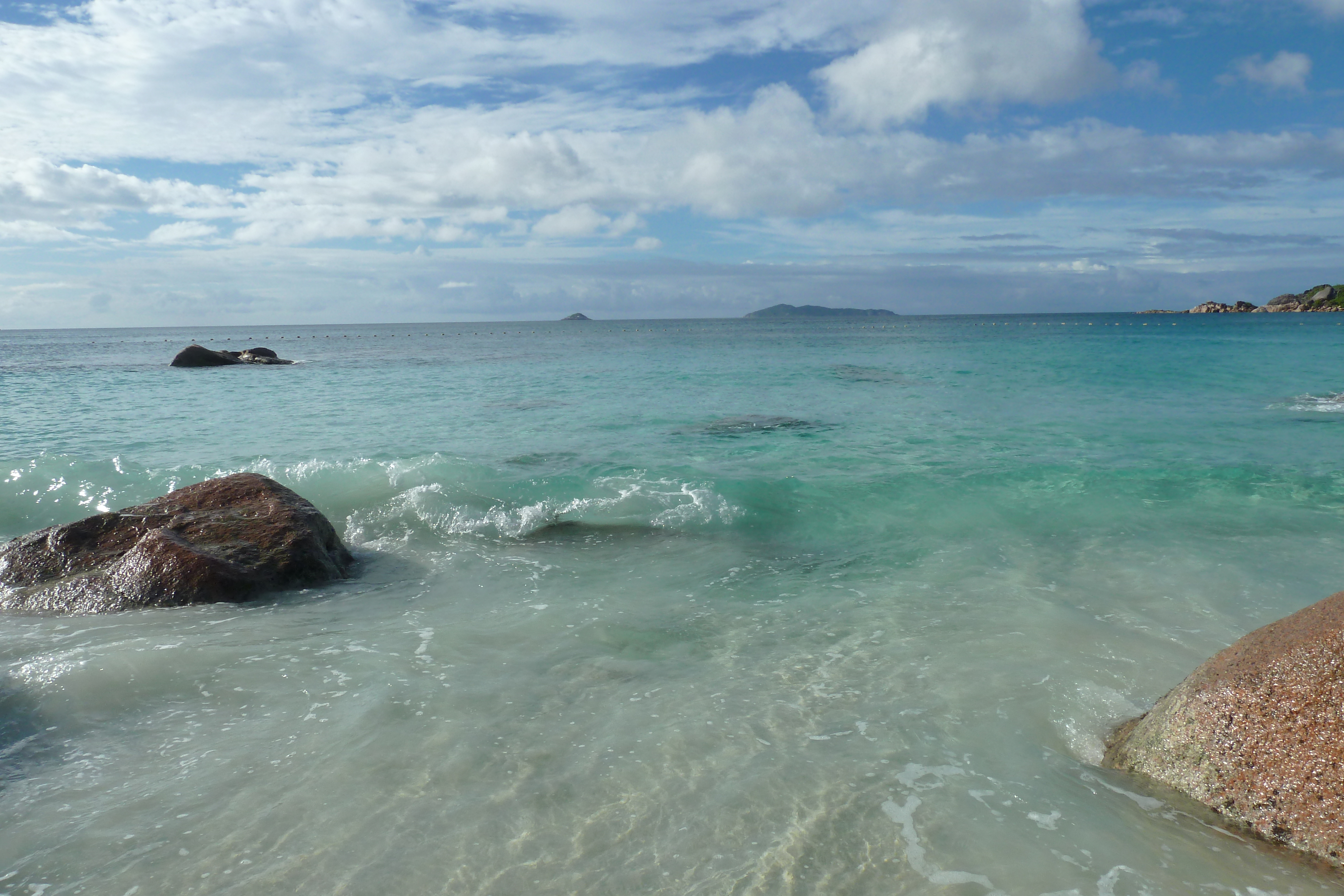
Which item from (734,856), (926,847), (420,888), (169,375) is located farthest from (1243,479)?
(169,375)

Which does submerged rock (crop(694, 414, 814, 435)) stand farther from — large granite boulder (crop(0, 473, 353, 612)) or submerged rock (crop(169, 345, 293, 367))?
submerged rock (crop(169, 345, 293, 367))

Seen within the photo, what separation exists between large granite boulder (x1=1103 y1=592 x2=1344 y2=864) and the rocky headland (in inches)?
5751

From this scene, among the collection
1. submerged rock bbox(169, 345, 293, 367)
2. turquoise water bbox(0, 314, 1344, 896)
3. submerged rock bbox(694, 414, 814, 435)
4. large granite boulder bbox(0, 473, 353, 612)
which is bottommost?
turquoise water bbox(0, 314, 1344, 896)

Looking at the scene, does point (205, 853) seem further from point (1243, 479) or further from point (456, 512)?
point (1243, 479)

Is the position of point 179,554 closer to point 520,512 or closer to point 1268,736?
point 520,512

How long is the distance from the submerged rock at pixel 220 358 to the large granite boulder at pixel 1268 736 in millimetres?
43454

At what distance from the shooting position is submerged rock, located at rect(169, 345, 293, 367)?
3841 centimetres

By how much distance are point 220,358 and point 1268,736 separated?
150 ft

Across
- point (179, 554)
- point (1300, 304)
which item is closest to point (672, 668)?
point (179, 554)

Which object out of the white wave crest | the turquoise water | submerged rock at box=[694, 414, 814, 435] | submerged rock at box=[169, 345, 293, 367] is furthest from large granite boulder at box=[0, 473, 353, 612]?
submerged rock at box=[169, 345, 293, 367]

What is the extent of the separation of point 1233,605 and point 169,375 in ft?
129

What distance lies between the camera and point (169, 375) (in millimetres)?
34125

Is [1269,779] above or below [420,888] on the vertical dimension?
above

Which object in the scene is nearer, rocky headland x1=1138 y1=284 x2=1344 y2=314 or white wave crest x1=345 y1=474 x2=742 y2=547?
white wave crest x1=345 y1=474 x2=742 y2=547
